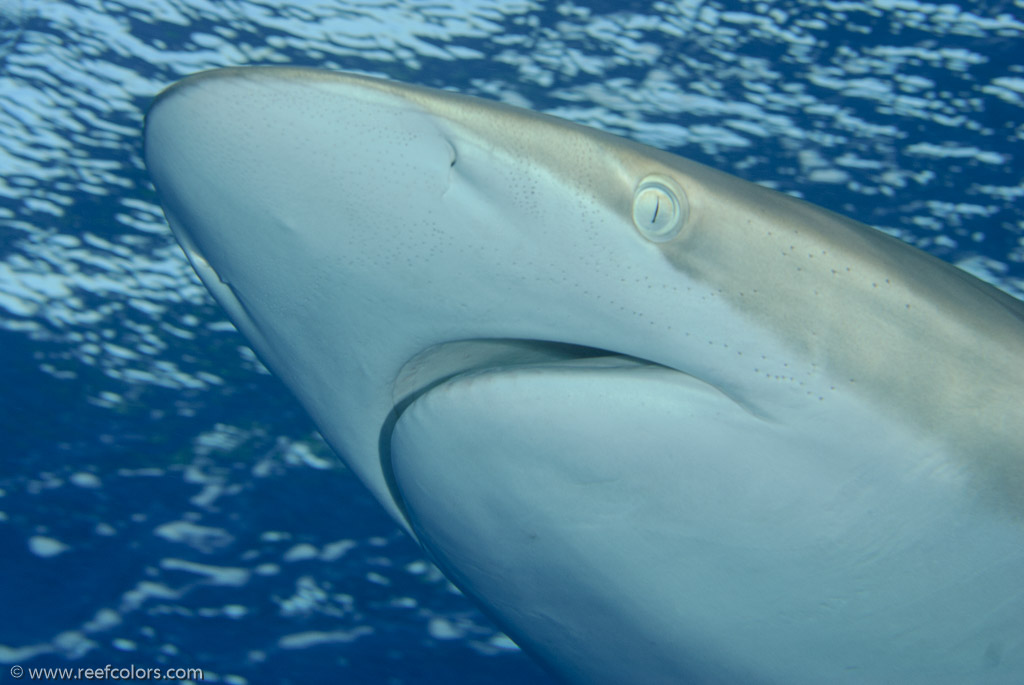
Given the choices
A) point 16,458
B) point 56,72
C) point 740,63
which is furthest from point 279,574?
point 740,63

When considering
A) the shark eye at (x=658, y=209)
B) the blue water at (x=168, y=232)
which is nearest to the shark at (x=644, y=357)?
the shark eye at (x=658, y=209)

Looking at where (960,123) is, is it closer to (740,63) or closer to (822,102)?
(822,102)

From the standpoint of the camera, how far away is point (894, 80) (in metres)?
5.88

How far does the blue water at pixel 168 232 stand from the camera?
5.64 meters

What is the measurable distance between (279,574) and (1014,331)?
1033cm

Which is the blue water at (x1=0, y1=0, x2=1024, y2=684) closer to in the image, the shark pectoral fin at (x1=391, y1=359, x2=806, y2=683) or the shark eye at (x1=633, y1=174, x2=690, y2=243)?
the shark eye at (x1=633, y1=174, x2=690, y2=243)

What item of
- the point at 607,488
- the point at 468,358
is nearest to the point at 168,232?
the point at 468,358

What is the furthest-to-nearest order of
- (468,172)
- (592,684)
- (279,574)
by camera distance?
1. (279,574)
2. (592,684)
3. (468,172)

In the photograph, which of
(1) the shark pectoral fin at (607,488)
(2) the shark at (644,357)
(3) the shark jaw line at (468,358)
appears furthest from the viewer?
(3) the shark jaw line at (468,358)

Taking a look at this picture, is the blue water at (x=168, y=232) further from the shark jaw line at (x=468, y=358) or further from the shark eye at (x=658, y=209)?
the shark eye at (x=658, y=209)

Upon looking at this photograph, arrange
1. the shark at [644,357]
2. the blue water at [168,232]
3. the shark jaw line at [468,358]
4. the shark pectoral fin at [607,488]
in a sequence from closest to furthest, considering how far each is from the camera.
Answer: the shark at [644,357] → the shark pectoral fin at [607,488] → the shark jaw line at [468,358] → the blue water at [168,232]

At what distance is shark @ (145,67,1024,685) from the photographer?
4.76 ft

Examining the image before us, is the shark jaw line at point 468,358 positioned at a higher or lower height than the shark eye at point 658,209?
lower

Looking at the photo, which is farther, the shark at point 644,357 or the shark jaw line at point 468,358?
the shark jaw line at point 468,358
